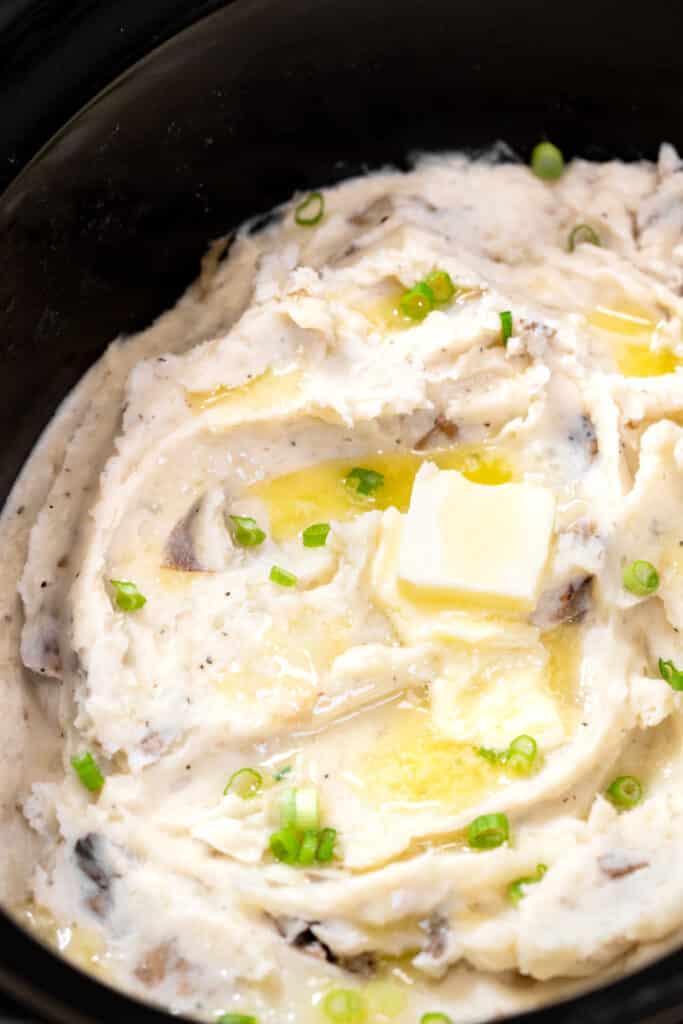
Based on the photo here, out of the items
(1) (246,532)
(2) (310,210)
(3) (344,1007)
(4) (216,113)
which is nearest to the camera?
(3) (344,1007)

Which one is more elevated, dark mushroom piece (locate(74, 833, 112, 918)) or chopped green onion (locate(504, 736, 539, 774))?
dark mushroom piece (locate(74, 833, 112, 918))

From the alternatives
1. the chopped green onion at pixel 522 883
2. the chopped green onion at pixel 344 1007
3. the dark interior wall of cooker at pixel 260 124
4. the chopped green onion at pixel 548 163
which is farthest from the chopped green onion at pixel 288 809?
the chopped green onion at pixel 548 163

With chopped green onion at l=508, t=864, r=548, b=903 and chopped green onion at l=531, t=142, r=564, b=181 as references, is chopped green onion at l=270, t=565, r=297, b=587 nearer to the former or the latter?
chopped green onion at l=508, t=864, r=548, b=903

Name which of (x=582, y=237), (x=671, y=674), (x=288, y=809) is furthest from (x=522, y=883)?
(x=582, y=237)

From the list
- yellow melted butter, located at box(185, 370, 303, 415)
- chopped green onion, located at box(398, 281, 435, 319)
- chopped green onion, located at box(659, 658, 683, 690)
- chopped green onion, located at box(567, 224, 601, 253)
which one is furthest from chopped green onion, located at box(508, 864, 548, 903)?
chopped green onion, located at box(567, 224, 601, 253)

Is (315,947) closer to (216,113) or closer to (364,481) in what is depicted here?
(364,481)

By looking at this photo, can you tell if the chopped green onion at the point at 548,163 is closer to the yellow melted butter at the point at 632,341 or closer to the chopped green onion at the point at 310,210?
the yellow melted butter at the point at 632,341
